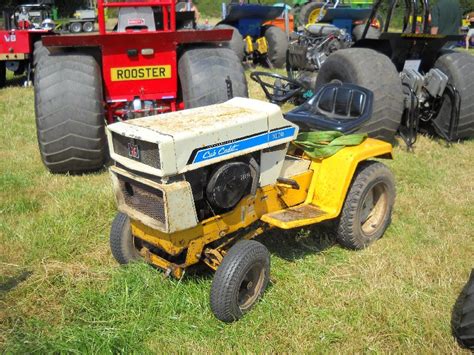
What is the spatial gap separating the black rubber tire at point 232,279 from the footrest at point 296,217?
289 mm

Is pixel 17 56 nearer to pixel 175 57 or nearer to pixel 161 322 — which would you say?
pixel 175 57

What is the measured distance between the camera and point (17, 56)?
9.38 m

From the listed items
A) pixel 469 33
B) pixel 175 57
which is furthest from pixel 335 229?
pixel 469 33

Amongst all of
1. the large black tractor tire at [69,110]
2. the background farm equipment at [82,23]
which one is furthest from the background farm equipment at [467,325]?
the background farm equipment at [82,23]

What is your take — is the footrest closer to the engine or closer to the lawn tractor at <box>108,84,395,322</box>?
the lawn tractor at <box>108,84,395,322</box>

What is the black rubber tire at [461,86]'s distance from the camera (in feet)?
18.3

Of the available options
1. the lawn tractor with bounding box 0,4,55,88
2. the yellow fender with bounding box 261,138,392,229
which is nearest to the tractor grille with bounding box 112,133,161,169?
the yellow fender with bounding box 261,138,392,229

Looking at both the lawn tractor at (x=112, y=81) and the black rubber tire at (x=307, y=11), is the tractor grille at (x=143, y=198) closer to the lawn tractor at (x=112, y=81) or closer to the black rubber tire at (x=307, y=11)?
the lawn tractor at (x=112, y=81)

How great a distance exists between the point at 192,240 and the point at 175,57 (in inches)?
103

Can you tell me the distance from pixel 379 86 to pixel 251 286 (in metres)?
2.99

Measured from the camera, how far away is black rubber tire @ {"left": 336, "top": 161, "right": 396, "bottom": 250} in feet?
11.0

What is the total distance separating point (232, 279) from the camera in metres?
2.62

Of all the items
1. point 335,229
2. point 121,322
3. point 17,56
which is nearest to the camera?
point 121,322

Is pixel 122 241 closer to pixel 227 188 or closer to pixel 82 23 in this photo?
pixel 227 188
